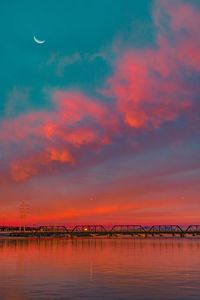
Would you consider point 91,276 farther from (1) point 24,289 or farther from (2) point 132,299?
(2) point 132,299

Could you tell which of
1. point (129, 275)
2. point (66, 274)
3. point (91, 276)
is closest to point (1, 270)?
point (66, 274)

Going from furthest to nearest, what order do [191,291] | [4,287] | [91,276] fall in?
[91,276] → [4,287] → [191,291]

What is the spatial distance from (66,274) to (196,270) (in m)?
20.3

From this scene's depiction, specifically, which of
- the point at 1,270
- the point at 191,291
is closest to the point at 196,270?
the point at 191,291

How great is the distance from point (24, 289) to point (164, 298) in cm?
1477

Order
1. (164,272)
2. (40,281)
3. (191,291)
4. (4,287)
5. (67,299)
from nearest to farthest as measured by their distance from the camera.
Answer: (67,299), (191,291), (4,287), (40,281), (164,272)

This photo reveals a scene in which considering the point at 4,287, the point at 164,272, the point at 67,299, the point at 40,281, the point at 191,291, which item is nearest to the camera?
the point at 67,299

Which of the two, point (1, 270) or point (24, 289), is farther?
point (1, 270)

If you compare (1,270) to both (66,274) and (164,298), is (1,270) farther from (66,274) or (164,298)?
(164,298)

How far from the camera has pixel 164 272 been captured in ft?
215

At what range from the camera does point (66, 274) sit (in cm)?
6244

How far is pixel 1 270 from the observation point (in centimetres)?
6862

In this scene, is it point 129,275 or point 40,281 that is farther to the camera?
point 129,275

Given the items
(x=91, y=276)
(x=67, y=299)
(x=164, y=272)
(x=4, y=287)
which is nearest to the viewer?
(x=67, y=299)
